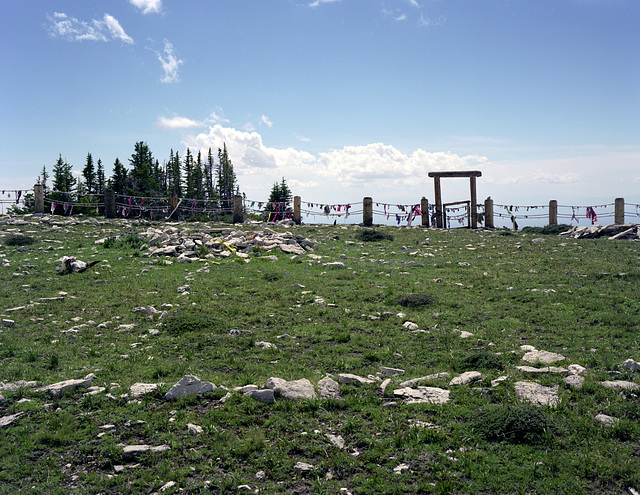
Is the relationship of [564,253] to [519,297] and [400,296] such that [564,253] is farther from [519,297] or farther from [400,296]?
[400,296]

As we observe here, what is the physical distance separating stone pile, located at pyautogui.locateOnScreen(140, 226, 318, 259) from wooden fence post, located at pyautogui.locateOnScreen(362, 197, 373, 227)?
14.0m

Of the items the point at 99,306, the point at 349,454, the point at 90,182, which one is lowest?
the point at 349,454

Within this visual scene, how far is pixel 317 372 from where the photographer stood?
8562 mm

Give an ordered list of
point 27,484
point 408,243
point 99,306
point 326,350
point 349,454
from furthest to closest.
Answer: point 408,243 < point 99,306 < point 326,350 < point 349,454 < point 27,484

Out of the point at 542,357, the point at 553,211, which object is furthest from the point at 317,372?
the point at 553,211

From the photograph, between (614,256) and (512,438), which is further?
(614,256)

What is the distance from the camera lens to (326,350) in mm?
9805

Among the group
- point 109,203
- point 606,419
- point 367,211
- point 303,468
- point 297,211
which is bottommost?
point 303,468

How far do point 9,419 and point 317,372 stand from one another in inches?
199

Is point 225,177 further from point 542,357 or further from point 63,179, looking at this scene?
point 542,357

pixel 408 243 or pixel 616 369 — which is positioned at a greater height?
pixel 408 243

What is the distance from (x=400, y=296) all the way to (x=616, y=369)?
21.9 feet

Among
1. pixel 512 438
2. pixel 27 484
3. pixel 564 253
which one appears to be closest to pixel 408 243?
pixel 564 253

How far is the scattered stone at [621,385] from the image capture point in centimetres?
721
